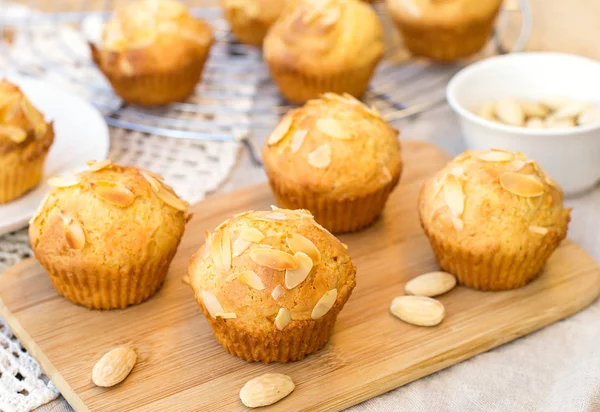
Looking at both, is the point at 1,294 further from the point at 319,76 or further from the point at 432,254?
the point at 319,76

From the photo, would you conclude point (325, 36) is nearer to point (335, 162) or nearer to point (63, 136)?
point (335, 162)

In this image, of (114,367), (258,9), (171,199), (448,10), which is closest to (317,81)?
(258,9)

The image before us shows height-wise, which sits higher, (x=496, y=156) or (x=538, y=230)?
(x=496, y=156)

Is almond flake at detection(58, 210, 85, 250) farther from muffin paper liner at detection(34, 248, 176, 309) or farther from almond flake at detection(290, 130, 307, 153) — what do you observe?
almond flake at detection(290, 130, 307, 153)

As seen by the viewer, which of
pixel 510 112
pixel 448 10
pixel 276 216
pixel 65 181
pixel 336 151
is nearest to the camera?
pixel 276 216

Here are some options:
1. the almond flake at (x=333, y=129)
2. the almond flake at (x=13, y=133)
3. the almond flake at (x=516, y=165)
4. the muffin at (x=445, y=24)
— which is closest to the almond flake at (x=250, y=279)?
the almond flake at (x=333, y=129)

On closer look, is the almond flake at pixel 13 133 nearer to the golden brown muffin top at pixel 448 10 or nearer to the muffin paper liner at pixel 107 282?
the muffin paper liner at pixel 107 282
